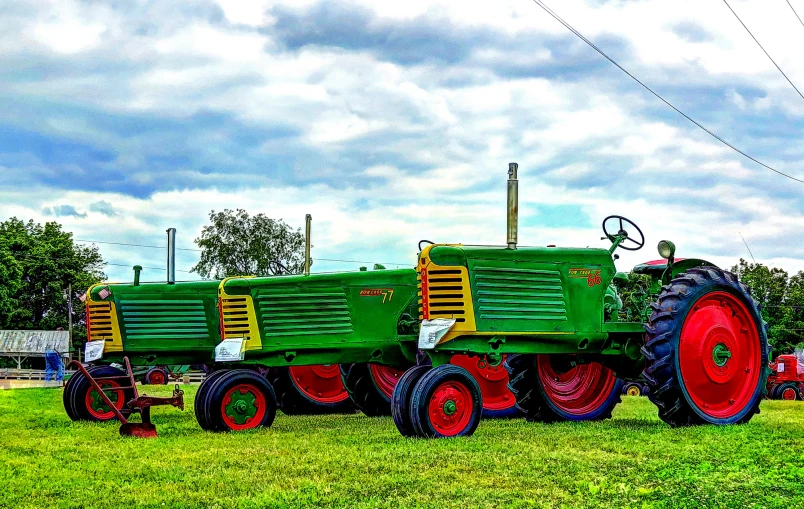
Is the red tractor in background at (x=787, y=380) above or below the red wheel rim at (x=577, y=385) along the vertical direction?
below

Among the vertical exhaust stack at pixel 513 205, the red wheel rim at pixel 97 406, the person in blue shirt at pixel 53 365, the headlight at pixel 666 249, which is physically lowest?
the person in blue shirt at pixel 53 365

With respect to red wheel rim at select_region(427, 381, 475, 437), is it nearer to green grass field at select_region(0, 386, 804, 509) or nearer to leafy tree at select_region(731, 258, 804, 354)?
green grass field at select_region(0, 386, 804, 509)

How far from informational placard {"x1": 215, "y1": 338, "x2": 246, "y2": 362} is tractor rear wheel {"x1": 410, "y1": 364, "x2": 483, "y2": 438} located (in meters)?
3.19

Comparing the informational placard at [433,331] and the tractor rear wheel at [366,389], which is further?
the tractor rear wheel at [366,389]

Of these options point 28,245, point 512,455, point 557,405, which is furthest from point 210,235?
point 512,455

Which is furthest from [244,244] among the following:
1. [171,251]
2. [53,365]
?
[171,251]

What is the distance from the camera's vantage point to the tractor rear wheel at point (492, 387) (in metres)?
13.1

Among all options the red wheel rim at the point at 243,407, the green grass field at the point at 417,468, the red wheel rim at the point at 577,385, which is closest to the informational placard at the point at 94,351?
the green grass field at the point at 417,468

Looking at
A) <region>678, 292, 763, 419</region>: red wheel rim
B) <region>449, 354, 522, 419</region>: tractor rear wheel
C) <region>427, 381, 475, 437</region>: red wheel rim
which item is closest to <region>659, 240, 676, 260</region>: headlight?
<region>678, 292, 763, 419</region>: red wheel rim

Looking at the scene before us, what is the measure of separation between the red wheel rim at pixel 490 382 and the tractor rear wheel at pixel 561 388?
1029 mm

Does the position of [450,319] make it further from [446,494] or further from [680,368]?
[446,494]

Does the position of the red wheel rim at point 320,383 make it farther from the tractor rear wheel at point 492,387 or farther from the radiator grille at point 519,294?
the radiator grille at point 519,294

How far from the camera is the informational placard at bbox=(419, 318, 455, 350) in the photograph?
941 centimetres

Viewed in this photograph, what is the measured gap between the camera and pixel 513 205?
33.5 feet
